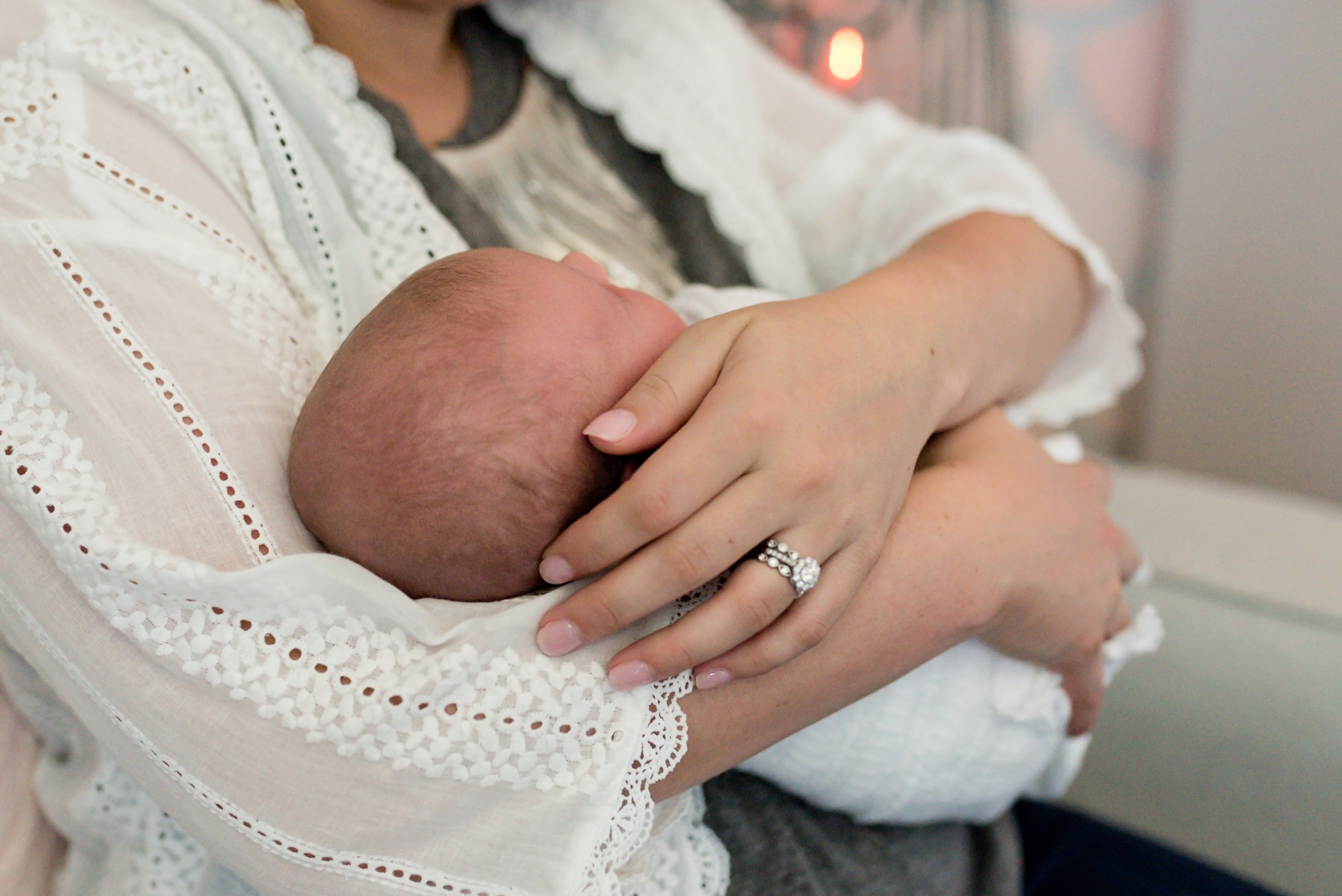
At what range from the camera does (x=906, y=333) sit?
29.3 inches

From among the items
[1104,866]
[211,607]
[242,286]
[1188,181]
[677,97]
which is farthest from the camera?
[1188,181]

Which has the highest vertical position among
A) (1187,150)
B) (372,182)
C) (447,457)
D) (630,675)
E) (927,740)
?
(372,182)

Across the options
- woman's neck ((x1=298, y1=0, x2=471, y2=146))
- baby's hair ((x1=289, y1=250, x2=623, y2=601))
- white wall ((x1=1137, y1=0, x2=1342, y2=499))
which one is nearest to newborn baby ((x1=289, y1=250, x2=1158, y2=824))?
baby's hair ((x1=289, y1=250, x2=623, y2=601))

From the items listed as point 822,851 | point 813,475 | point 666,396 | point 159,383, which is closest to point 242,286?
point 159,383

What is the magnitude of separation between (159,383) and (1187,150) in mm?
2390

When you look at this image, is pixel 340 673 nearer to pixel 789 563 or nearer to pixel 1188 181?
pixel 789 563

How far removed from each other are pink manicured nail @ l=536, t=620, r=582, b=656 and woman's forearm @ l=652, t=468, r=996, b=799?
3.8 inches

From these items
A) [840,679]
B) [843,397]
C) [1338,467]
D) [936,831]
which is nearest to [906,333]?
[843,397]

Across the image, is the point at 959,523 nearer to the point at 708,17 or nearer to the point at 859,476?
the point at 859,476

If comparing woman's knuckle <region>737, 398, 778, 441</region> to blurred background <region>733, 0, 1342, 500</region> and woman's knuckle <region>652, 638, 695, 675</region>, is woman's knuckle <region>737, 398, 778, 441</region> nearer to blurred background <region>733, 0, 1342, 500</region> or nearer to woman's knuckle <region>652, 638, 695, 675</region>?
woman's knuckle <region>652, 638, 695, 675</region>

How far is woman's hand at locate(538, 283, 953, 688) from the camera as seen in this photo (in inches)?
21.9

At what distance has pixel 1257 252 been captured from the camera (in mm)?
2172

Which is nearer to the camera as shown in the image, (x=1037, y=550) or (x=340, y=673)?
(x=340, y=673)

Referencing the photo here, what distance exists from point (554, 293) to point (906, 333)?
0.93 ft
